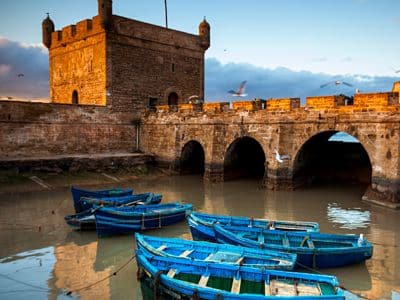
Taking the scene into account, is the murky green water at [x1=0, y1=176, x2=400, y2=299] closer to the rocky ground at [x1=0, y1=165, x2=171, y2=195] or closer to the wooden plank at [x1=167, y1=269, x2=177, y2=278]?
the rocky ground at [x1=0, y1=165, x2=171, y2=195]

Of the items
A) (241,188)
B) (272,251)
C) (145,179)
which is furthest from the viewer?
(145,179)

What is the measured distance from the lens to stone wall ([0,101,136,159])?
1777 cm

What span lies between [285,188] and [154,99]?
38.1 ft

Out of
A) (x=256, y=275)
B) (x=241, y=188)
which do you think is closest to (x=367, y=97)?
(x=241, y=188)

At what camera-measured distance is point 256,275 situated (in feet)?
20.9

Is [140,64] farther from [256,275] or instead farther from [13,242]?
[256,275]

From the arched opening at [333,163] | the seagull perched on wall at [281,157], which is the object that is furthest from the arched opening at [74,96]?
the arched opening at [333,163]

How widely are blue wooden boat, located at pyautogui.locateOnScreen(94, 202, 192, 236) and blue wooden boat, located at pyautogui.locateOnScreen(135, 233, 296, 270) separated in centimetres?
240

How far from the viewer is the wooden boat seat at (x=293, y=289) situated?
233 inches

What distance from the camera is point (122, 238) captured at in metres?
10.1

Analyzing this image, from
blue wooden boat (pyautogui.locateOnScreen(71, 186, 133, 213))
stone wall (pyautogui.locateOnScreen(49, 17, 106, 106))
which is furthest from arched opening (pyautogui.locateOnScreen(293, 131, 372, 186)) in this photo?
stone wall (pyautogui.locateOnScreen(49, 17, 106, 106))

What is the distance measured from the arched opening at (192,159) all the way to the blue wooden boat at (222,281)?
14.3m

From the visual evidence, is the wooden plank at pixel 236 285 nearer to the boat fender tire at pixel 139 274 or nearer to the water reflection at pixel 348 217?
the boat fender tire at pixel 139 274

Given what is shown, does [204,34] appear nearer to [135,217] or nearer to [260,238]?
[135,217]
